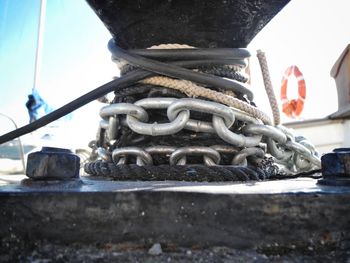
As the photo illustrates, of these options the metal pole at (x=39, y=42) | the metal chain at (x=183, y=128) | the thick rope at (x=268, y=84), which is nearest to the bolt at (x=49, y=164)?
the metal chain at (x=183, y=128)

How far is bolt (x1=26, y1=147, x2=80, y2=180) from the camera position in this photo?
0.77 metres

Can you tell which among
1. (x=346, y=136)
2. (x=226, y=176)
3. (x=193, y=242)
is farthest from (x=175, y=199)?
(x=346, y=136)

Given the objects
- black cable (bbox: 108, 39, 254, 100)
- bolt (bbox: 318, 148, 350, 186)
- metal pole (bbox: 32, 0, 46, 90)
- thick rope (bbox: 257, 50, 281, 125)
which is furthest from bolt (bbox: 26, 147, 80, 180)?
metal pole (bbox: 32, 0, 46, 90)

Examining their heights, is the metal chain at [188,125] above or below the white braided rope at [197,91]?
below

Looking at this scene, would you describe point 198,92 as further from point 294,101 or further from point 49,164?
point 294,101

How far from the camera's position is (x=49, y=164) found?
0.78 meters

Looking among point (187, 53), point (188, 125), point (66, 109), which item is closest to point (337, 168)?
point (188, 125)

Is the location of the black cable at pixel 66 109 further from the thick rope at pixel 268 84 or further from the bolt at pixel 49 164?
the thick rope at pixel 268 84

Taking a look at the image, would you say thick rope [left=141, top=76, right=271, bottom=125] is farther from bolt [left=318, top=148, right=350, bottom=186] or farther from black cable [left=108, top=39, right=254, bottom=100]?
bolt [left=318, top=148, right=350, bottom=186]

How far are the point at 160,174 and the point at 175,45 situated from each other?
44 cm

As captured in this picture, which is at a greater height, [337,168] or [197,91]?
[197,91]

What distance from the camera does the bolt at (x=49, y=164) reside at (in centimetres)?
77

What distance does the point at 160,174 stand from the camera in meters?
1.01

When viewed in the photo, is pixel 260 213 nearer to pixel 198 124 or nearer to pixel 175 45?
pixel 198 124
